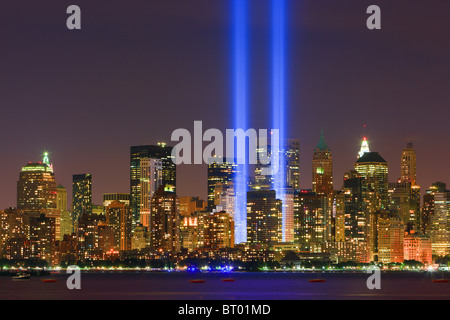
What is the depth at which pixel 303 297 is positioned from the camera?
559 feet
